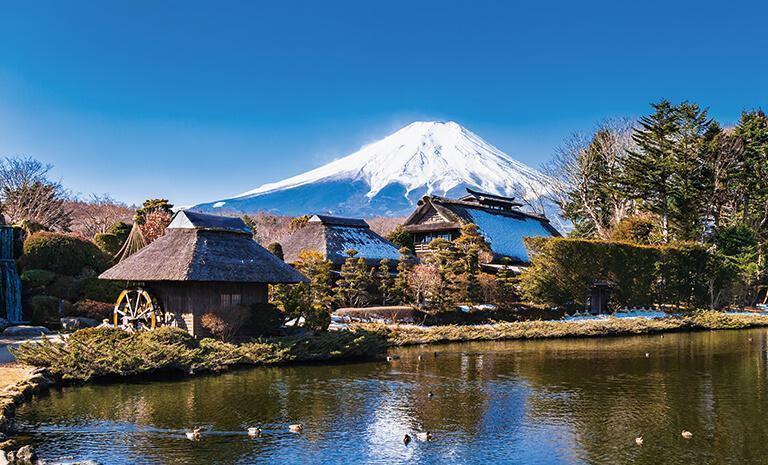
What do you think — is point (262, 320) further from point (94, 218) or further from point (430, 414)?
point (94, 218)

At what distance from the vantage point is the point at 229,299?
854 inches

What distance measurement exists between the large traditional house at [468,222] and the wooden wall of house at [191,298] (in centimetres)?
2205

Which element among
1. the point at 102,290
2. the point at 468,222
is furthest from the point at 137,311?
the point at 468,222

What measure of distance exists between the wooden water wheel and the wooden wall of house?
349 mm

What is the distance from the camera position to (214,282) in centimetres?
2125

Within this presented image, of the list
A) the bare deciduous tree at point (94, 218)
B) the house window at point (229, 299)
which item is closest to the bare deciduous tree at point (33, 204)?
the bare deciduous tree at point (94, 218)

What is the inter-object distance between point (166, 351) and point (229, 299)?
14.7 ft

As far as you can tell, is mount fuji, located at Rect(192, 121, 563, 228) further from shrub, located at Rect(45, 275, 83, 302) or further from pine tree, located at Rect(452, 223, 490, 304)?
shrub, located at Rect(45, 275, 83, 302)

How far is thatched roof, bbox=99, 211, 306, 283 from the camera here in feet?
67.5

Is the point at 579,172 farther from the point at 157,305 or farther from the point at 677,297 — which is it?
the point at 157,305

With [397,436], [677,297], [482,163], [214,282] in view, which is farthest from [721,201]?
[482,163]

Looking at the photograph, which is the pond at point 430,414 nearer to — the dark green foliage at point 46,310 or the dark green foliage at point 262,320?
the dark green foliage at point 262,320

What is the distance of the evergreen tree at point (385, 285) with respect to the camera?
32.5 metres

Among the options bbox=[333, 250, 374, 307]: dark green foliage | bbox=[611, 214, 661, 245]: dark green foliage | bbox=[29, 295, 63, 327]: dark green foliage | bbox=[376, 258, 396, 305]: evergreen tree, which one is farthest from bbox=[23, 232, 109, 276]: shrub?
bbox=[611, 214, 661, 245]: dark green foliage
